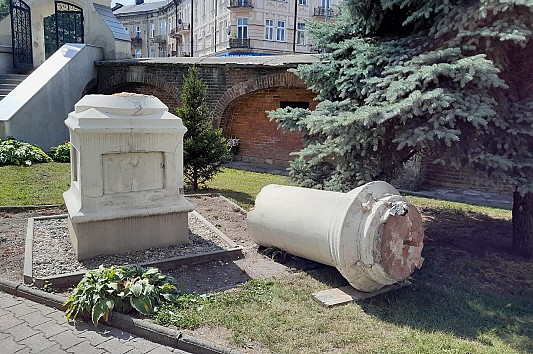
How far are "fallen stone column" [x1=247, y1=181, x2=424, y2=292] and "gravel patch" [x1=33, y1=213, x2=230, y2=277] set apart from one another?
4.13 ft

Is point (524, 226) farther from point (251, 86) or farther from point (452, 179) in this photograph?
point (251, 86)

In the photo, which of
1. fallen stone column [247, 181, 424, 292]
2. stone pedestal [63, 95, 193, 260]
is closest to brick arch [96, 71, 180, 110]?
stone pedestal [63, 95, 193, 260]

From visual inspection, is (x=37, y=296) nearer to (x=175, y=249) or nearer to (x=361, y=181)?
(x=175, y=249)

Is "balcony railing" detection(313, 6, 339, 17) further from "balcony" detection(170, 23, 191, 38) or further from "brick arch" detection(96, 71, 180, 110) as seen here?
"brick arch" detection(96, 71, 180, 110)

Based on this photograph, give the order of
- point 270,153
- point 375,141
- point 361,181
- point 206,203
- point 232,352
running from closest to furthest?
1. point 232,352
2. point 375,141
3. point 361,181
4. point 206,203
5. point 270,153

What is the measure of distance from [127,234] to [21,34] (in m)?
14.7

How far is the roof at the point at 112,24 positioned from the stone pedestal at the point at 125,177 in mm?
11734

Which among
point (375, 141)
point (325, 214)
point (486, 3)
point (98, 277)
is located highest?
point (486, 3)

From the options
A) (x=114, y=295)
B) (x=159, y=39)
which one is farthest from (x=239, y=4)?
(x=114, y=295)

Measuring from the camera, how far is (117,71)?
47.4ft

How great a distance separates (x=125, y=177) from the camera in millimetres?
4887

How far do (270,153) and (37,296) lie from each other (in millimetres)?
9134

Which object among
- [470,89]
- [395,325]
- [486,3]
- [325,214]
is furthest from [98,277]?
[486,3]

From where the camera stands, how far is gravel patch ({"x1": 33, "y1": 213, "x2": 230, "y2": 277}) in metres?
4.54
